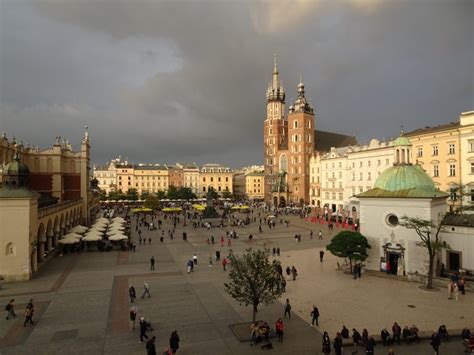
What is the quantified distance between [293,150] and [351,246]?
7734 cm

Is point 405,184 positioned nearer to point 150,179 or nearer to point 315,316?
point 315,316

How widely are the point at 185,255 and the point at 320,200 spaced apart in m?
54.5

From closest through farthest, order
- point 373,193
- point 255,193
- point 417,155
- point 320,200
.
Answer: point 373,193, point 417,155, point 320,200, point 255,193

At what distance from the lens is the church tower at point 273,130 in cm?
11106

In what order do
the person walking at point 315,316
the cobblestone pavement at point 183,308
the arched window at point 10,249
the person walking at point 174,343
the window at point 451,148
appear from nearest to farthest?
the person walking at point 174,343
the cobblestone pavement at point 183,308
the person walking at point 315,316
the arched window at point 10,249
the window at point 451,148

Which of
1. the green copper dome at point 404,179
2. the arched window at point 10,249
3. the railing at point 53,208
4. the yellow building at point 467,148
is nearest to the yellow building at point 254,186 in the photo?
the railing at point 53,208

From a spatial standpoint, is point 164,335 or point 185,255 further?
point 185,255

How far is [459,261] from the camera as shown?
25.1 m

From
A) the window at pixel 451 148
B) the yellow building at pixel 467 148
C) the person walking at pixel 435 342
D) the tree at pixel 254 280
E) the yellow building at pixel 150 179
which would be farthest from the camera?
the yellow building at pixel 150 179

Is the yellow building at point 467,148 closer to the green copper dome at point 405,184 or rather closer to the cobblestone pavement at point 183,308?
the green copper dome at point 405,184

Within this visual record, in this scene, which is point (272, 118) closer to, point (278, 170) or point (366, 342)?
point (278, 170)

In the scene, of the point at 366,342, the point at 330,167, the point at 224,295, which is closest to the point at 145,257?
the point at 224,295

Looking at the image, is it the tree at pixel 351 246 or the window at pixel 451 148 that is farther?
the window at pixel 451 148

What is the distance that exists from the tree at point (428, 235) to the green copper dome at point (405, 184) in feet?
6.61
